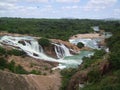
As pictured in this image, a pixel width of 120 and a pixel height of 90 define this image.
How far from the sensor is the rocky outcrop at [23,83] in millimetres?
21156

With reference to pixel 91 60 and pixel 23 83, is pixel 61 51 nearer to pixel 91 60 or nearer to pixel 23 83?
pixel 91 60

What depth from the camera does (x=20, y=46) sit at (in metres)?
49.7

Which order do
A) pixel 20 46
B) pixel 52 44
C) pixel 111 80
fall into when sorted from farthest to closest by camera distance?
pixel 52 44, pixel 20 46, pixel 111 80

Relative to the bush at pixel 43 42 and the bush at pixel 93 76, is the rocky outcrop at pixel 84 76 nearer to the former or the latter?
the bush at pixel 93 76

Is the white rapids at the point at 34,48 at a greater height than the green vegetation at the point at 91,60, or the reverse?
the green vegetation at the point at 91,60

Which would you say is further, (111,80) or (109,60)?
(109,60)

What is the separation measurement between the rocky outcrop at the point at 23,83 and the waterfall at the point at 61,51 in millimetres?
24078

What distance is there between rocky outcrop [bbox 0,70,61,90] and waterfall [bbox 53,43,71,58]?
24.1 meters

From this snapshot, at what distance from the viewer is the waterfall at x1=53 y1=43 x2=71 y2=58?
51256 mm

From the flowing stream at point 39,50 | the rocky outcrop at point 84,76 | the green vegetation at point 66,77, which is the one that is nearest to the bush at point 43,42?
the flowing stream at point 39,50

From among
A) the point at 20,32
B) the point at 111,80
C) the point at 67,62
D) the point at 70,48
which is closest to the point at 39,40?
the point at 70,48

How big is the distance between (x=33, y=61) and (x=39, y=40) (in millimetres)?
11963

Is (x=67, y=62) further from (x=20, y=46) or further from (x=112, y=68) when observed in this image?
(x=112, y=68)

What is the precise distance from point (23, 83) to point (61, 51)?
30233 mm
